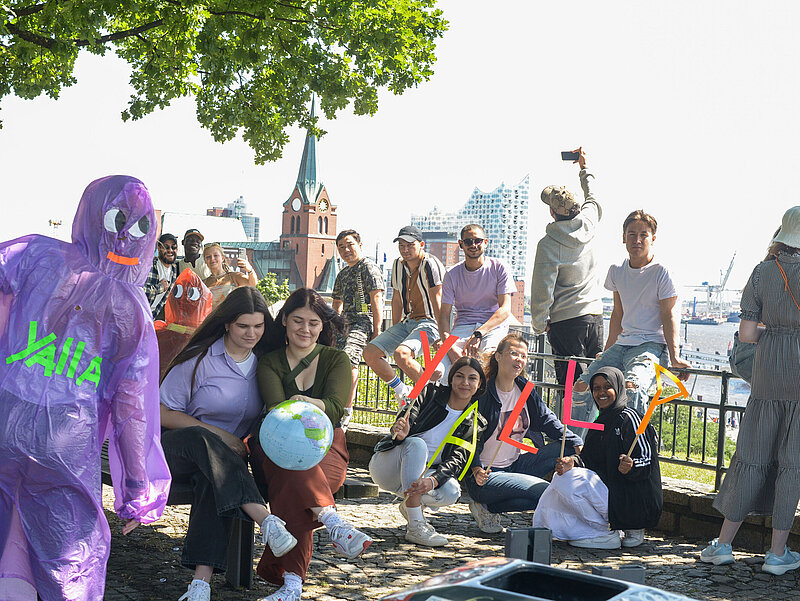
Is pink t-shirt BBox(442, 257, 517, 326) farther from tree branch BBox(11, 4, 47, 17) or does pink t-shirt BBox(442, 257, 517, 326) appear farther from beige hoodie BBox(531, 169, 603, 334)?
tree branch BBox(11, 4, 47, 17)

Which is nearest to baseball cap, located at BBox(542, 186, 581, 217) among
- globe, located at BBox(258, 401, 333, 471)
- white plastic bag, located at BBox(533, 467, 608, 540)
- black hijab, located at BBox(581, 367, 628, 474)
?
black hijab, located at BBox(581, 367, 628, 474)

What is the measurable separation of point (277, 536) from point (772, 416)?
126 inches

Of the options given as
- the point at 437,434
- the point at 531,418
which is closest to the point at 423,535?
the point at 437,434

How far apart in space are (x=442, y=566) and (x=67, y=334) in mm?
2833

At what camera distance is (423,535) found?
19.0ft

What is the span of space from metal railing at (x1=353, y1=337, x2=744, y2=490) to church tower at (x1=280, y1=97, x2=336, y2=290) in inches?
4892

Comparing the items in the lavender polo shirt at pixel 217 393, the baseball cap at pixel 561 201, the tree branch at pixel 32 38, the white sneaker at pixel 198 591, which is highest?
the tree branch at pixel 32 38

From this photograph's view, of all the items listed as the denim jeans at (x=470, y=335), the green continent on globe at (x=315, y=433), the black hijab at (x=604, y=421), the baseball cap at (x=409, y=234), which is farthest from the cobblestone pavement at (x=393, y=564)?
the baseball cap at (x=409, y=234)

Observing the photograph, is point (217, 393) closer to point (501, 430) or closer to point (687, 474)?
point (501, 430)

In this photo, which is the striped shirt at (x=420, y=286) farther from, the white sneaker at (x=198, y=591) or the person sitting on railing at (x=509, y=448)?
the white sneaker at (x=198, y=591)

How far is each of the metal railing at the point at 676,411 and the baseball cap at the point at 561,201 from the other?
123 centimetres

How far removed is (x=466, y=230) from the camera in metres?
7.50

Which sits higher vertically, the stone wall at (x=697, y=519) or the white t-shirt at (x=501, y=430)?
the white t-shirt at (x=501, y=430)

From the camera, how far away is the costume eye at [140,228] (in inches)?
147
